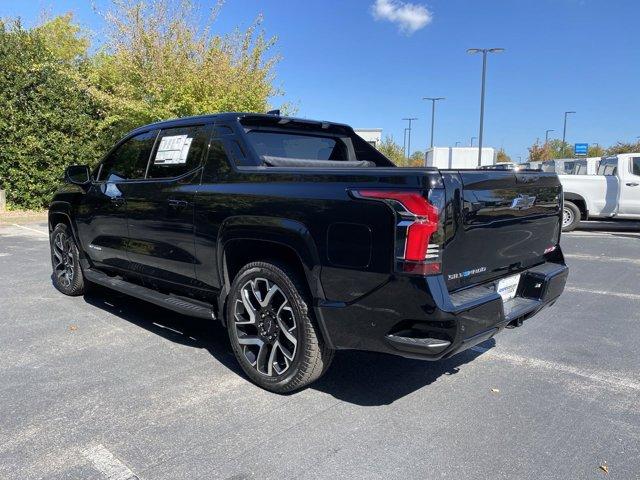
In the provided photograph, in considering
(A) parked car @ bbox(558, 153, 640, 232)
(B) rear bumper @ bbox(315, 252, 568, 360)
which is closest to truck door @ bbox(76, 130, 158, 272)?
(B) rear bumper @ bbox(315, 252, 568, 360)

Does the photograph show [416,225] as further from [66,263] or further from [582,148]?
[582,148]

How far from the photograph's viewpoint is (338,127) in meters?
4.83

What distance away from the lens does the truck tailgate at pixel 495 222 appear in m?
2.88

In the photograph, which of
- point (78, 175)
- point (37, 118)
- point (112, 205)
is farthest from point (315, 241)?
point (37, 118)

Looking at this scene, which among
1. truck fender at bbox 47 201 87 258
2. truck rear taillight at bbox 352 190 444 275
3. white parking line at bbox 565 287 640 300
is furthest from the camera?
white parking line at bbox 565 287 640 300

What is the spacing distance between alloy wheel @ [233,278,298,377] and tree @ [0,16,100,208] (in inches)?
528

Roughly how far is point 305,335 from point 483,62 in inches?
1116

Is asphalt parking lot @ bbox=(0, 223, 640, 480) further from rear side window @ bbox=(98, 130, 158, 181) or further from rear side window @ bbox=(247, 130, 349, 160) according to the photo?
rear side window @ bbox=(247, 130, 349, 160)

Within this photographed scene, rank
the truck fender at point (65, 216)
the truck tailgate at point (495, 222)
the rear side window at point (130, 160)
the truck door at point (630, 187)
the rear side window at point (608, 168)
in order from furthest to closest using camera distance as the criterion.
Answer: the rear side window at point (608, 168) → the truck door at point (630, 187) → the truck fender at point (65, 216) → the rear side window at point (130, 160) → the truck tailgate at point (495, 222)

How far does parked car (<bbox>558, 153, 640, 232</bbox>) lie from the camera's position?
12906mm

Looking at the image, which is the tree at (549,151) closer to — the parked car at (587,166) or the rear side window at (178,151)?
the parked car at (587,166)

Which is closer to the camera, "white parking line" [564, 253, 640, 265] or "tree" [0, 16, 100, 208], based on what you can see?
"white parking line" [564, 253, 640, 265]

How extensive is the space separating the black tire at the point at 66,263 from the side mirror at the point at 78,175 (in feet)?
2.22

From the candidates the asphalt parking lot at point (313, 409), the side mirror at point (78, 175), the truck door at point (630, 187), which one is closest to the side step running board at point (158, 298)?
the asphalt parking lot at point (313, 409)
